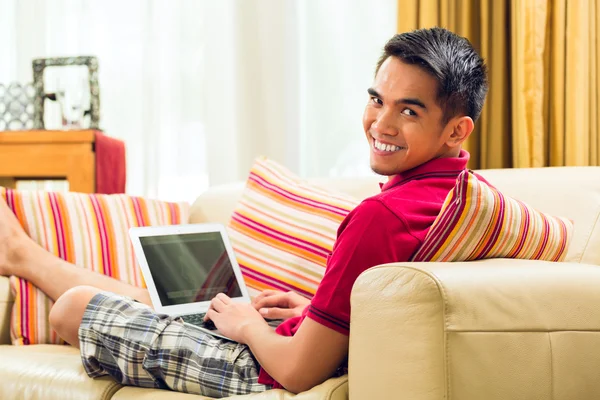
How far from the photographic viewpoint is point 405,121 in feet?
4.60

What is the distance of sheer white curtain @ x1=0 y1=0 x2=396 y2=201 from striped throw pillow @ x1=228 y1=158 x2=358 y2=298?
1.04m

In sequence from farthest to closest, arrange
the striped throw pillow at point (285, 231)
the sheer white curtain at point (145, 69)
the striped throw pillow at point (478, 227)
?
the sheer white curtain at point (145, 69), the striped throw pillow at point (285, 231), the striped throw pillow at point (478, 227)

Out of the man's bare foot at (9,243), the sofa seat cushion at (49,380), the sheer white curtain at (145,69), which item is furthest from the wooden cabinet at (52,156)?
the sofa seat cushion at (49,380)

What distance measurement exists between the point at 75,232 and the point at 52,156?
33.4 inches

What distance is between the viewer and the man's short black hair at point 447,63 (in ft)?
4.54

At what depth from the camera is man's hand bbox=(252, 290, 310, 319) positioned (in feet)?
5.43

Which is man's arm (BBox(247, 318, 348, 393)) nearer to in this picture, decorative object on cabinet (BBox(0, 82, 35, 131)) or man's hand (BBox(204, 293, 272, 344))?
man's hand (BBox(204, 293, 272, 344))

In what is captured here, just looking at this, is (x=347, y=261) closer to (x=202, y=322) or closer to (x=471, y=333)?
(x=471, y=333)

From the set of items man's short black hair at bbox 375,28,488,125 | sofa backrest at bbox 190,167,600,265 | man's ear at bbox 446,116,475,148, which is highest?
man's short black hair at bbox 375,28,488,125

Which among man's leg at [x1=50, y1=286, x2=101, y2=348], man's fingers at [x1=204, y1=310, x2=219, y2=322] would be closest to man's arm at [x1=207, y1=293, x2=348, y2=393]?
man's fingers at [x1=204, y1=310, x2=219, y2=322]

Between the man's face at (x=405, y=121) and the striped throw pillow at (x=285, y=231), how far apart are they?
505 mm

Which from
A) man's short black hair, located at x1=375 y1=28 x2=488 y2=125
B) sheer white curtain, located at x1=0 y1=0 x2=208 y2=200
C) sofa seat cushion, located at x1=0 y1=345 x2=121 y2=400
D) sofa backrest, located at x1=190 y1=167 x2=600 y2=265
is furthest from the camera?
sheer white curtain, located at x1=0 y1=0 x2=208 y2=200

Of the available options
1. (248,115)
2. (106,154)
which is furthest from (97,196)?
(248,115)

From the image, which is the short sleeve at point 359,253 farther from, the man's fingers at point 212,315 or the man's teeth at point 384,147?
the man's fingers at point 212,315
